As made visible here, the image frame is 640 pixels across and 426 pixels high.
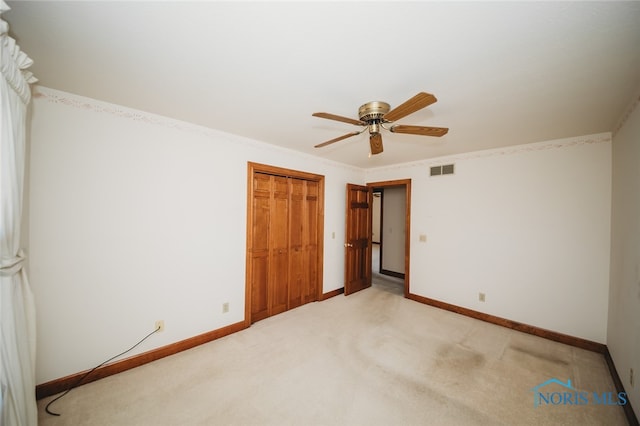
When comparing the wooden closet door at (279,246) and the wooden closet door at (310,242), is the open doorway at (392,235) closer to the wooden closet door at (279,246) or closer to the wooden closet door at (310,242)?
the wooden closet door at (310,242)

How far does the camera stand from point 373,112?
6.13ft

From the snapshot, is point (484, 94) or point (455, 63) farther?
point (484, 94)

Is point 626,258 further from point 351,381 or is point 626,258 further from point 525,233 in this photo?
point 351,381

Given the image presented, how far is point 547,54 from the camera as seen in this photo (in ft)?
4.50

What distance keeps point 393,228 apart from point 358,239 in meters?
1.84

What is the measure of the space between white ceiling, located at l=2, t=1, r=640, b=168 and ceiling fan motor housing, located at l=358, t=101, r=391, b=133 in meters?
0.08

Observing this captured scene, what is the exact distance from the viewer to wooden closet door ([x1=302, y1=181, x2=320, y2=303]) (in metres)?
3.82

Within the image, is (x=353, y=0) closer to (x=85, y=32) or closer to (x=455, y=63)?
(x=455, y=63)

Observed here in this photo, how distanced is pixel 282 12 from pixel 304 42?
211mm

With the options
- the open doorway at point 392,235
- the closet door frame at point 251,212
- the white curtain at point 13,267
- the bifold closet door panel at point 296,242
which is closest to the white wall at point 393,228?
the open doorway at point 392,235

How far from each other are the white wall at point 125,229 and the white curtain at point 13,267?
49 centimetres

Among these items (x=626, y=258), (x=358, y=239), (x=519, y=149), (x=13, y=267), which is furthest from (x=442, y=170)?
(x=13, y=267)

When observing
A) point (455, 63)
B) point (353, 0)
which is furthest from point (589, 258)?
point (353, 0)

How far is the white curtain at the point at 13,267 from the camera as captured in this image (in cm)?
126
